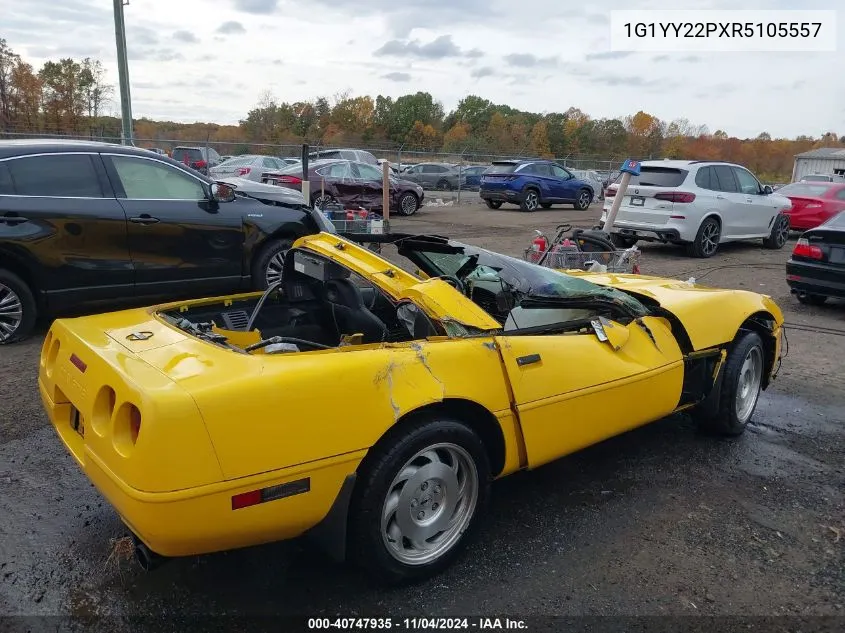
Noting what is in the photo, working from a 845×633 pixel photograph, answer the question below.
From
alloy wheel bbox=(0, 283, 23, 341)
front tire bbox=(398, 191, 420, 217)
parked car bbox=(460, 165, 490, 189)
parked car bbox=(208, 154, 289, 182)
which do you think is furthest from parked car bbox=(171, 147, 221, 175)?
alloy wheel bbox=(0, 283, 23, 341)

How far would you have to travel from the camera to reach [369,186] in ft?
55.1

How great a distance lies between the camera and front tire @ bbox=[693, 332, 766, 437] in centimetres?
388

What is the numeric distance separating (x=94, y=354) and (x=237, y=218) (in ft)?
14.5

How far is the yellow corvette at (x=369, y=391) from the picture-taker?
2057 millimetres

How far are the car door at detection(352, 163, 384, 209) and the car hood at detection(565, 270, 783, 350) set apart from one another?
516 inches

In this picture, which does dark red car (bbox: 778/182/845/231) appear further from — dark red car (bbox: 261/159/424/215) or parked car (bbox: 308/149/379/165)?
parked car (bbox: 308/149/379/165)

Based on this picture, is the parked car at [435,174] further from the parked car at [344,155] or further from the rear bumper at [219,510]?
the rear bumper at [219,510]

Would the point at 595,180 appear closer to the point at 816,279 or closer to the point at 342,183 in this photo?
the point at 342,183

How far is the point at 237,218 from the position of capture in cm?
670

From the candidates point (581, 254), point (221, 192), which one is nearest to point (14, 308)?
point (221, 192)

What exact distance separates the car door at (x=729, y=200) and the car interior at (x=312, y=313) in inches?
398

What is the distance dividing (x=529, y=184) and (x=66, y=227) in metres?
16.2

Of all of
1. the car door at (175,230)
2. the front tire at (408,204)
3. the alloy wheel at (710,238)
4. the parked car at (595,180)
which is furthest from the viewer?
the parked car at (595,180)

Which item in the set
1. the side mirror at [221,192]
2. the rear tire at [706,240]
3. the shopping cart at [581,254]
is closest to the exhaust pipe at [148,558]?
the shopping cart at [581,254]
